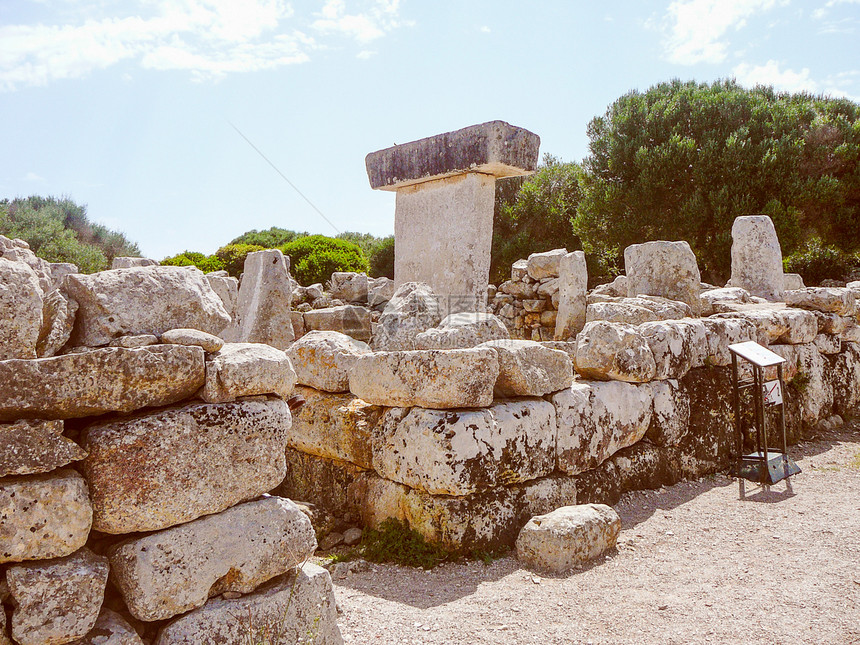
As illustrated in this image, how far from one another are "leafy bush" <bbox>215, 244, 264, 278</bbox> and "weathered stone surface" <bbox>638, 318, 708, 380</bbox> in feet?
46.7

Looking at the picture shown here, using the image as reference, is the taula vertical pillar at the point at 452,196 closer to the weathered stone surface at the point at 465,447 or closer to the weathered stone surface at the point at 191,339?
the weathered stone surface at the point at 465,447

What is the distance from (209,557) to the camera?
2229mm

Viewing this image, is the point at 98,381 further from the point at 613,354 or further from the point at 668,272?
the point at 668,272

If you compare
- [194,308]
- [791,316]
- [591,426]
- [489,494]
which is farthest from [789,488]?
[194,308]

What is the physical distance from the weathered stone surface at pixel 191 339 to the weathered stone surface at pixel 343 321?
20.4ft

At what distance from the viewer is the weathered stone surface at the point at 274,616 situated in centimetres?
218

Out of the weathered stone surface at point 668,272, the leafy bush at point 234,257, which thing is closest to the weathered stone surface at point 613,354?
the weathered stone surface at point 668,272

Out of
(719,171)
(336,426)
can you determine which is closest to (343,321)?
(336,426)

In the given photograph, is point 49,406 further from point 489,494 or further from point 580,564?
point 580,564

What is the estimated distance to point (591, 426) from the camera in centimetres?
421

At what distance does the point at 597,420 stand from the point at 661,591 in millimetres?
1282

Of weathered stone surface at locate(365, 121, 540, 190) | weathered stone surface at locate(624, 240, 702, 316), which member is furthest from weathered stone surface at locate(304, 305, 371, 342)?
weathered stone surface at locate(624, 240, 702, 316)

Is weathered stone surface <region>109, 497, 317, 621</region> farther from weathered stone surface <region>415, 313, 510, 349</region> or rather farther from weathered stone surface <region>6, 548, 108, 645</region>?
weathered stone surface <region>415, 313, 510, 349</region>

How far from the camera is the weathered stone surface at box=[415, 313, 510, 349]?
Result: 12.5 ft
